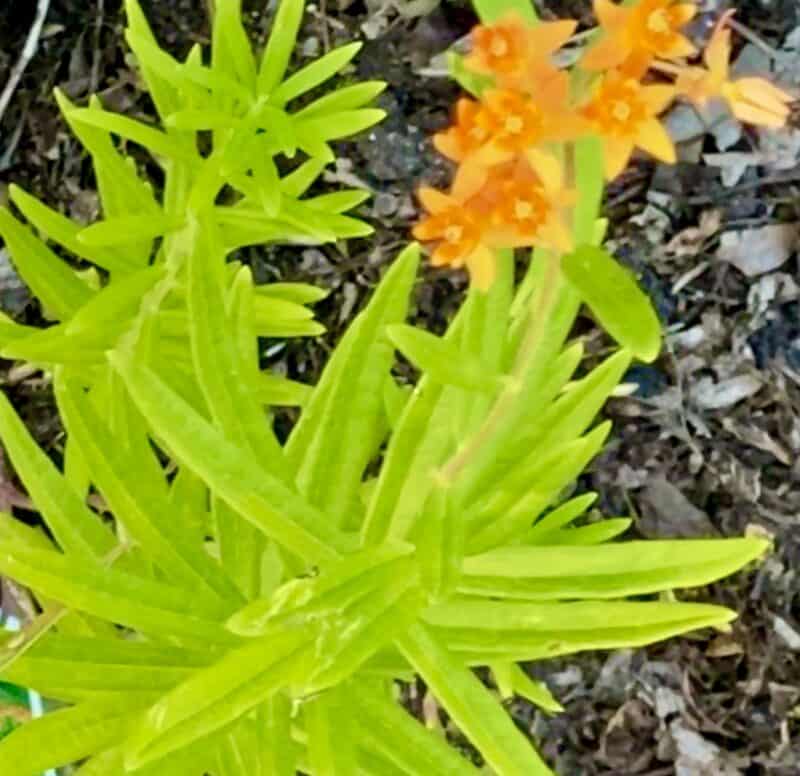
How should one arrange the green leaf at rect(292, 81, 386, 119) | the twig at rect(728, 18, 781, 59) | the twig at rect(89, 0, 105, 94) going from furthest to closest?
the twig at rect(89, 0, 105, 94) < the twig at rect(728, 18, 781, 59) < the green leaf at rect(292, 81, 386, 119)

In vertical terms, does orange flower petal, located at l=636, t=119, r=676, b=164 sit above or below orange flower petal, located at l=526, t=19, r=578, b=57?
below

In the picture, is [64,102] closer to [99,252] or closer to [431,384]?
[99,252]

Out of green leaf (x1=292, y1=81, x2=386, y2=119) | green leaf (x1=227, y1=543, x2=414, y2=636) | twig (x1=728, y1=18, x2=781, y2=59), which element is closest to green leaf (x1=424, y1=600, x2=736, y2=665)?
green leaf (x1=227, y1=543, x2=414, y2=636)

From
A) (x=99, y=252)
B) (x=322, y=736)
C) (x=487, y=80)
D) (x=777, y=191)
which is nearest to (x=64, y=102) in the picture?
(x=99, y=252)

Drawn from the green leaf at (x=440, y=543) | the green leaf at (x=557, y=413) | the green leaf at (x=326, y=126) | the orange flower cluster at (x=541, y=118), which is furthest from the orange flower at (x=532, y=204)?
the green leaf at (x=326, y=126)

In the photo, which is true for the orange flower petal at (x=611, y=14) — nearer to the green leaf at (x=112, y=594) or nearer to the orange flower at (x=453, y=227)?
the orange flower at (x=453, y=227)

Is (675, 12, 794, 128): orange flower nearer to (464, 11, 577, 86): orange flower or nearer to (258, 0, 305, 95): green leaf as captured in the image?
(464, 11, 577, 86): orange flower

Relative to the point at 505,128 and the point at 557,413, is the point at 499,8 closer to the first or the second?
the point at 505,128
